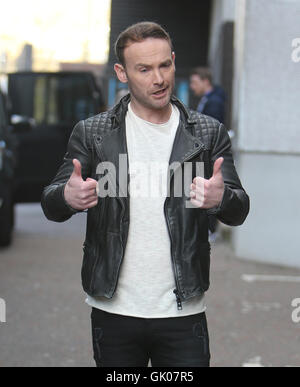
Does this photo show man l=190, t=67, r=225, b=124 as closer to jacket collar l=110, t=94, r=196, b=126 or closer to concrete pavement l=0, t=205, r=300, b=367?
concrete pavement l=0, t=205, r=300, b=367

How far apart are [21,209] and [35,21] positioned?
23.2 meters

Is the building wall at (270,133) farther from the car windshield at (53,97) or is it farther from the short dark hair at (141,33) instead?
the short dark hair at (141,33)

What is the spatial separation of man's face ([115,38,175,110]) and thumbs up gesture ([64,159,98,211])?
1.16 ft

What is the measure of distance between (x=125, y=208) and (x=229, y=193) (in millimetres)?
354

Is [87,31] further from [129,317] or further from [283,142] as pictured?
[129,317]

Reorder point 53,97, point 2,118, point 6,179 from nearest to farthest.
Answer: point 6,179 → point 2,118 → point 53,97

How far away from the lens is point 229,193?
8.35 feet

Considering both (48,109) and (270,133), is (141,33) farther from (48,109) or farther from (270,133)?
(48,109)

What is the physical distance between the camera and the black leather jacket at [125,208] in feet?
8.66

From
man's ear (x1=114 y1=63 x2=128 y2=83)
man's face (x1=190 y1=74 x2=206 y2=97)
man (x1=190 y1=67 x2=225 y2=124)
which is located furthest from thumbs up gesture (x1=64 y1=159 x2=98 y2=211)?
man's face (x1=190 y1=74 x2=206 y2=97)

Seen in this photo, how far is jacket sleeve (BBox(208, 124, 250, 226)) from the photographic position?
2.54 meters

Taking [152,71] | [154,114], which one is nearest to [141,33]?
[152,71]

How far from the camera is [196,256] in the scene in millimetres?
2699

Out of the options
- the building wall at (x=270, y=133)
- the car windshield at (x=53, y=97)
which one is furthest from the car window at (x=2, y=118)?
the building wall at (x=270, y=133)
